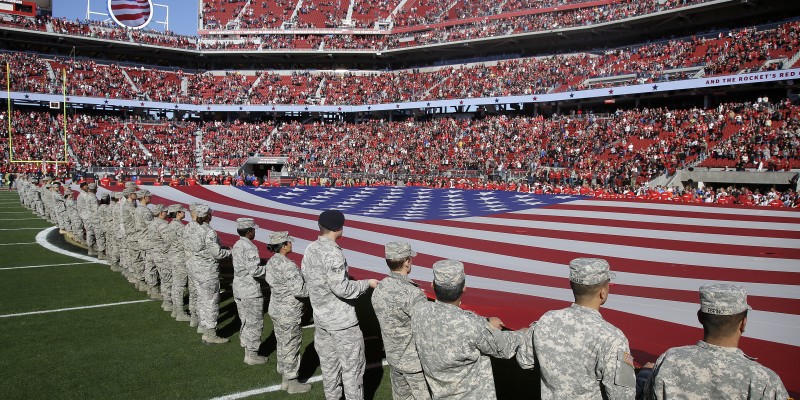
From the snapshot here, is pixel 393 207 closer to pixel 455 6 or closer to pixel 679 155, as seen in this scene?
pixel 679 155

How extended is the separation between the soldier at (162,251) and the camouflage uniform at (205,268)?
146cm

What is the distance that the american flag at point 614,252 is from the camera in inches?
164

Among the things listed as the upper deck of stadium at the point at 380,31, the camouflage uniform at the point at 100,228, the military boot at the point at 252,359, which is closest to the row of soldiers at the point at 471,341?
the military boot at the point at 252,359

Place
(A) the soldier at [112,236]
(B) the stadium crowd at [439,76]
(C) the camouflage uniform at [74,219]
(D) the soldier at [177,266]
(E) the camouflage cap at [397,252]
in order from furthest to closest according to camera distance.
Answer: (B) the stadium crowd at [439,76] < (C) the camouflage uniform at [74,219] < (A) the soldier at [112,236] < (D) the soldier at [177,266] < (E) the camouflage cap at [397,252]

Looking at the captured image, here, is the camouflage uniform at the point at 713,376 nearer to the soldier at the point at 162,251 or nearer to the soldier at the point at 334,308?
the soldier at the point at 334,308

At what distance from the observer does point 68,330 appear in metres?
6.79

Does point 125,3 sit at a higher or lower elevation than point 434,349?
higher

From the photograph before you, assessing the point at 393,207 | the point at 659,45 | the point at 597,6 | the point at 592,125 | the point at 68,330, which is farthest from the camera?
the point at 597,6

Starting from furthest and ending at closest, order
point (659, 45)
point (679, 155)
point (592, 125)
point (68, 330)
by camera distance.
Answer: point (659, 45) < point (592, 125) < point (679, 155) < point (68, 330)

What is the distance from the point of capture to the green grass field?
197 inches

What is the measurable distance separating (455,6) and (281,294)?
148 feet

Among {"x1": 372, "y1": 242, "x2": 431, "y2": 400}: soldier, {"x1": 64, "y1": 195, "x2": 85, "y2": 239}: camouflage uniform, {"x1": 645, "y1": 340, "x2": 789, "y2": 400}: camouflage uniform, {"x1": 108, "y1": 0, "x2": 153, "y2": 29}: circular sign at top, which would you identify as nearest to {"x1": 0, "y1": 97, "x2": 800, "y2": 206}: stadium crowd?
{"x1": 108, "y1": 0, "x2": 153, "y2": 29}: circular sign at top

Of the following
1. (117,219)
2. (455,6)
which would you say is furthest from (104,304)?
(455,6)

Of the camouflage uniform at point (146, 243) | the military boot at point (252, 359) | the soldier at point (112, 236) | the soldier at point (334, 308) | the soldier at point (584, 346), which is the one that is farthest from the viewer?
the soldier at point (112, 236)
